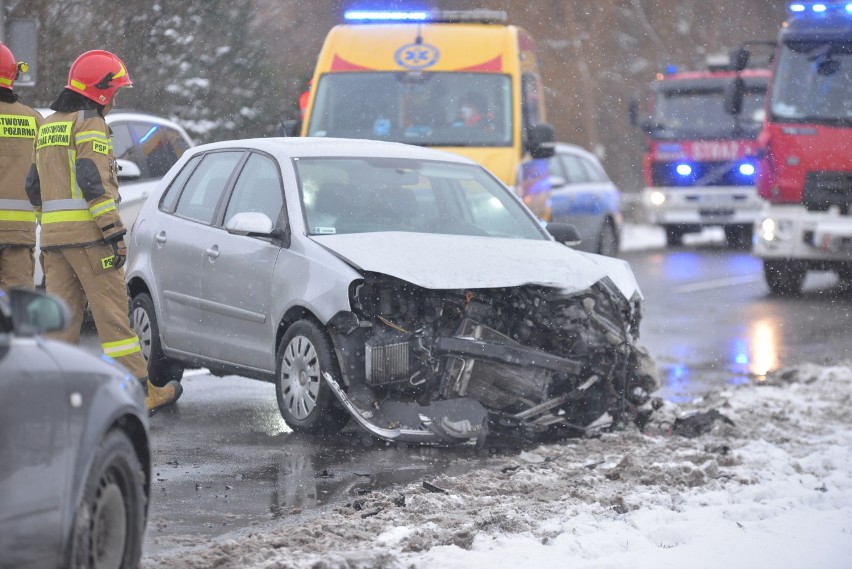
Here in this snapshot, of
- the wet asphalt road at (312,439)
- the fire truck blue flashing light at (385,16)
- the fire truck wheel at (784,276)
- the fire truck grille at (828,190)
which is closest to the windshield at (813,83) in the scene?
the fire truck grille at (828,190)

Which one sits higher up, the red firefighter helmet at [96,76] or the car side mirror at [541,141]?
the red firefighter helmet at [96,76]

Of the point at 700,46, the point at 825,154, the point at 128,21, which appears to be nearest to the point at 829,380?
the point at 825,154

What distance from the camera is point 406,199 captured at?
8.83m

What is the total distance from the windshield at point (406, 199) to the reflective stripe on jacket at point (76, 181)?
118cm

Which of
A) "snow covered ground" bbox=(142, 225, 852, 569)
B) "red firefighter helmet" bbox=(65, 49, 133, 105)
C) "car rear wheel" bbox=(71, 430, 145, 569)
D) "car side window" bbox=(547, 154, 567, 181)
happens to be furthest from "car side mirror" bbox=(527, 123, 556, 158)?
"car rear wheel" bbox=(71, 430, 145, 569)

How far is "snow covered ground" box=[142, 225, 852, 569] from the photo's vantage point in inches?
216

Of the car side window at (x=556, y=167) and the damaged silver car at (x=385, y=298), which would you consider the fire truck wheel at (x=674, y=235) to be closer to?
the car side window at (x=556, y=167)

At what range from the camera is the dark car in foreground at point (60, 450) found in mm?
3951

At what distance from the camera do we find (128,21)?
20.1 m

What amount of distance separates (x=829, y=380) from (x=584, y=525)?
200 inches

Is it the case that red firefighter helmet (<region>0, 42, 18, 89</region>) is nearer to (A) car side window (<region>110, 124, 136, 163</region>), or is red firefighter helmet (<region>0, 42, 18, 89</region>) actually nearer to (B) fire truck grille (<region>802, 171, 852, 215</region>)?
(A) car side window (<region>110, 124, 136, 163</region>)

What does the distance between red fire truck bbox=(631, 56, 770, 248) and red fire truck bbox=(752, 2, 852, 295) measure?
802cm

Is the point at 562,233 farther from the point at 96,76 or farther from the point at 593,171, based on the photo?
the point at 593,171

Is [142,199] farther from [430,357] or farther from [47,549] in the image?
[47,549]
